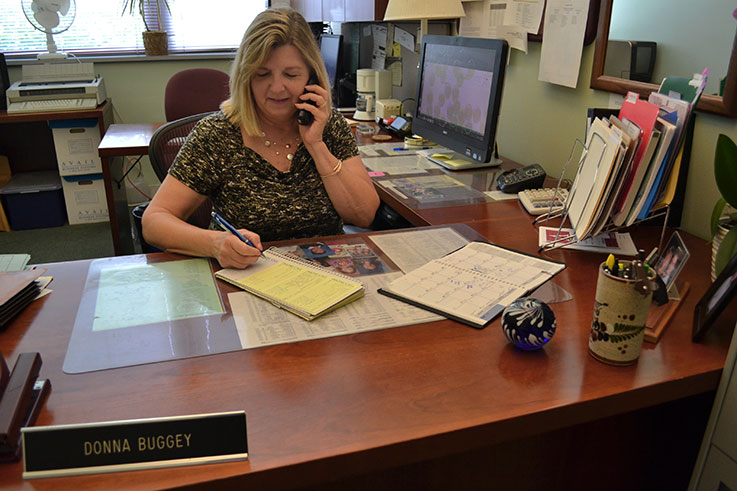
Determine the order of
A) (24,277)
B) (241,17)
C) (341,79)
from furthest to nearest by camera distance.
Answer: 1. (241,17)
2. (341,79)
3. (24,277)

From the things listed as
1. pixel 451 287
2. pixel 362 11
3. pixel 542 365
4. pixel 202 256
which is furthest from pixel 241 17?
pixel 542 365

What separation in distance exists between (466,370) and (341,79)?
2754mm

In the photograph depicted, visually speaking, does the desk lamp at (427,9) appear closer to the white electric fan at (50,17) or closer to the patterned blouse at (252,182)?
the patterned blouse at (252,182)

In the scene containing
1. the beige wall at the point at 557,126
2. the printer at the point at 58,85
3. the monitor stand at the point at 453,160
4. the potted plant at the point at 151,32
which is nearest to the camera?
the beige wall at the point at 557,126

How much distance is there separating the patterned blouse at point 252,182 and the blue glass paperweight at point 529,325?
0.82 meters

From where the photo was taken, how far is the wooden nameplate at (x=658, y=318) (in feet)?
3.12

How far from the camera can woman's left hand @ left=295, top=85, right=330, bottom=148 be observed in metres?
1.52

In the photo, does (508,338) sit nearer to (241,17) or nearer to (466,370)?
(466,370)

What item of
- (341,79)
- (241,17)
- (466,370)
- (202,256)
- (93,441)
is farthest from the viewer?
(241,17)

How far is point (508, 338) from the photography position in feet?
2.97

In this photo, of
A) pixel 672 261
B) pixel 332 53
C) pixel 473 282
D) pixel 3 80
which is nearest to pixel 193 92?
pixel 332 53

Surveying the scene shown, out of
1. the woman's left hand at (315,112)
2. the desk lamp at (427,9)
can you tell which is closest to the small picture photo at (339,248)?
the woman's left hand at (315,112)

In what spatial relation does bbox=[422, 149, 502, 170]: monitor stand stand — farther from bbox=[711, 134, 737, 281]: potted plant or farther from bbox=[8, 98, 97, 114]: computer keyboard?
bbox=[8, 98, 97, 114]: computer keyboard

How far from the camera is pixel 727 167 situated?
1084 mm
